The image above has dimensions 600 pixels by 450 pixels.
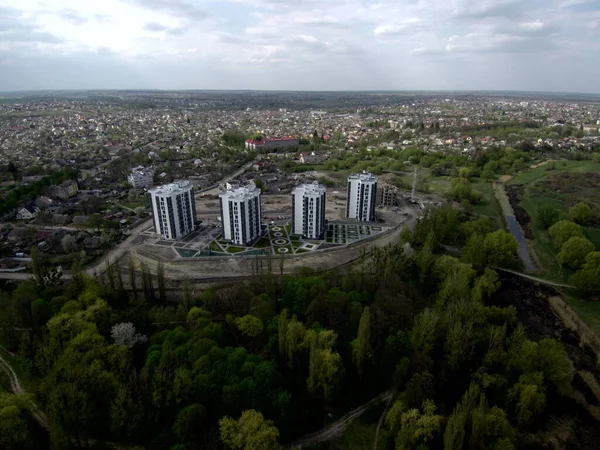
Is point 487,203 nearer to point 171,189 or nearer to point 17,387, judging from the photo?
point 171,189

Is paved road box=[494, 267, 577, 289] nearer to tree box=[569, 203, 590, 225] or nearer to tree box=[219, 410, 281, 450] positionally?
tree box=[569, 203, 590, 225]

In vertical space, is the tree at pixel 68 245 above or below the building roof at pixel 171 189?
below

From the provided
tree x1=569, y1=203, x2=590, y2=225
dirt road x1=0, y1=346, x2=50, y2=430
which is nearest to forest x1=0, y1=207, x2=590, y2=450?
dirt road x1=0, y1=346, x2=50, y2=430

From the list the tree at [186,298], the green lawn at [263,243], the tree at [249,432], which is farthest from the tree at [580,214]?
the tree at [249,432]

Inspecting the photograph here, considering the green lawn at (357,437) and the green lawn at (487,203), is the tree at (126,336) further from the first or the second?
the green lawn at (487,203)

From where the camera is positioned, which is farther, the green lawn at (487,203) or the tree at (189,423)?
the green lawn at (487,203)

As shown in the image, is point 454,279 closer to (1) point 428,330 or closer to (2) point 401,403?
(1) point 428,330
